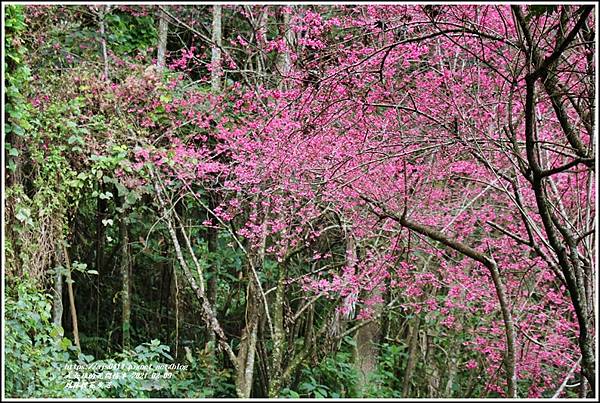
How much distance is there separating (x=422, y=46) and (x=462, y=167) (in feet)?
2.78

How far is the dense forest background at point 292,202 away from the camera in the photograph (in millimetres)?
2768

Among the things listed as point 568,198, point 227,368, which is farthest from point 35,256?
point 568,198

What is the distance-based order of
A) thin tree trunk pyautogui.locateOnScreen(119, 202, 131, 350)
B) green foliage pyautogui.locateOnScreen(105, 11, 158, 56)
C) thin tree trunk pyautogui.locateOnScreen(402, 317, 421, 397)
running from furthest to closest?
thin tree trunk pyautogui.locateOnScreen(402, 317, 421, 397), thin tree trunk pyautogui.locateOnScreen(119, 202, 131, 350), green foliage pyautogui.locateOnScreen(105, 11, 158, 56)

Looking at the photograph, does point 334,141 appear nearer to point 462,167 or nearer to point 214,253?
point 462,167

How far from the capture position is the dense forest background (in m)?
2.77

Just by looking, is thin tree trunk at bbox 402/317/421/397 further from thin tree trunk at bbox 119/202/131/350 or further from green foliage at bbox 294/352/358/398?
thin tree trunk at bbox 119/202/131/350

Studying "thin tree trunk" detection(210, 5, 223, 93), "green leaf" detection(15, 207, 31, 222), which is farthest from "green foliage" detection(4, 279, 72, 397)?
"thin tree trunk" detection(210, 5, 223, 93)

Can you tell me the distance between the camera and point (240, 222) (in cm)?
474

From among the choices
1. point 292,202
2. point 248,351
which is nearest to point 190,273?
point 248,351

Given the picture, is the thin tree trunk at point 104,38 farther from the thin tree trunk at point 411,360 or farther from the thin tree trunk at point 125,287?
the thin tree trunk at point 411,360

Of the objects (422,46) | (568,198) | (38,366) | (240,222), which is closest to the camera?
(38,366)

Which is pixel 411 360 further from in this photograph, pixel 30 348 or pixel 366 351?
pixel 30 348

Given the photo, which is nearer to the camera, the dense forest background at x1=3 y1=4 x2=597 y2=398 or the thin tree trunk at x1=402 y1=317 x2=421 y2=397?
the dense forest background at x1=3 y1=4 x2=597 y2=398

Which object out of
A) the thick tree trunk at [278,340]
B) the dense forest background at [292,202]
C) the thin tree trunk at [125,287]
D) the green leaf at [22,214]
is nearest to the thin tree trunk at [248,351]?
the dense forest background at [292,202]
